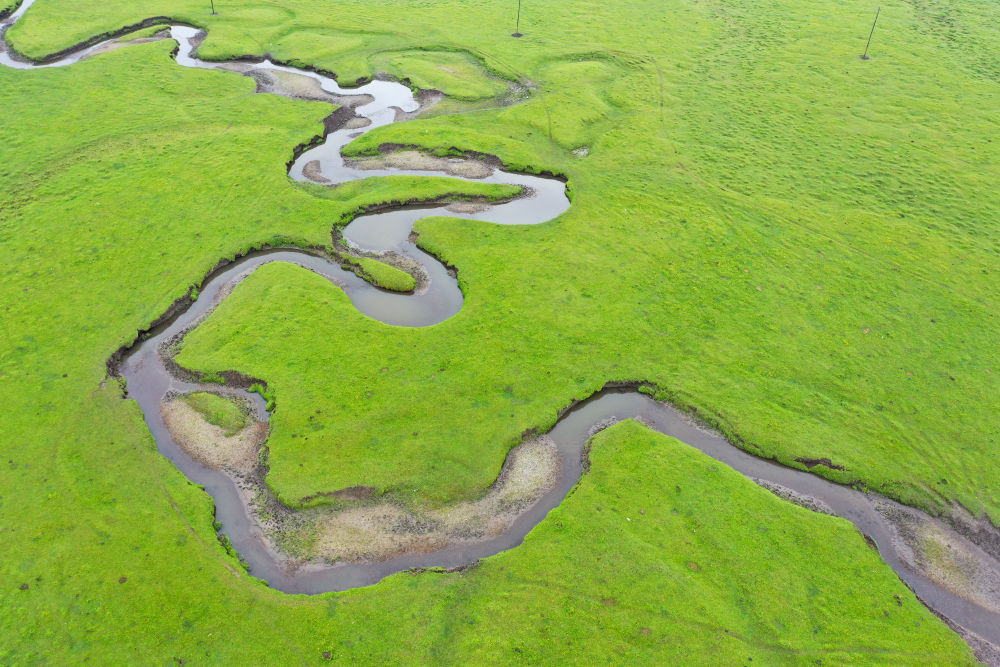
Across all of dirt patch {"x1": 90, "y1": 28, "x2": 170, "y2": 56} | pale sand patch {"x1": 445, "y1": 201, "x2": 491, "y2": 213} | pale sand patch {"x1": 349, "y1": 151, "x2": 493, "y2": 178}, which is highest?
dirt patch {"x1": 90, "y1": 28, "x2": 170, "y2": 56}

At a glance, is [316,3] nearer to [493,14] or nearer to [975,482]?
[493,14]

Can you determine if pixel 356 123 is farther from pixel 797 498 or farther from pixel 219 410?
pixel 797 498

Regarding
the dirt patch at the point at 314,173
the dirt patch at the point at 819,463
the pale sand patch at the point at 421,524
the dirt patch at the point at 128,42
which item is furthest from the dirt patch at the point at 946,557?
the dirt patch at the point at 128,42

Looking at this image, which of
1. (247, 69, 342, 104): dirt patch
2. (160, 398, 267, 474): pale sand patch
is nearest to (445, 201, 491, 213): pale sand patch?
(247, 69, 342, 104): dirt patch

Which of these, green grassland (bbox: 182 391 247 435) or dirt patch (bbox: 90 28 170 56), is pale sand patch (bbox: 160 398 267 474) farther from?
dirt patch (bbox: 90 28 170 56)

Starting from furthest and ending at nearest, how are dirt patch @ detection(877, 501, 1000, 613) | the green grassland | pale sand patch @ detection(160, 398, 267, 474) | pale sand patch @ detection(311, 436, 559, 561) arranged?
the green grassland
pale sand patch @ detection(160, 398, 267, 474)
pale sand patch @ detection(311, 436, 559, 561)
dirt patch @ detection(877, 501, 1000, 613)

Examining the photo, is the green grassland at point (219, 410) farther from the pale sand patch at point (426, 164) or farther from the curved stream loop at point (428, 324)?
the pale sand patch at point (426, 164)

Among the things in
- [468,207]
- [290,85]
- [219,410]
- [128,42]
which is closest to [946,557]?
[219,410]
